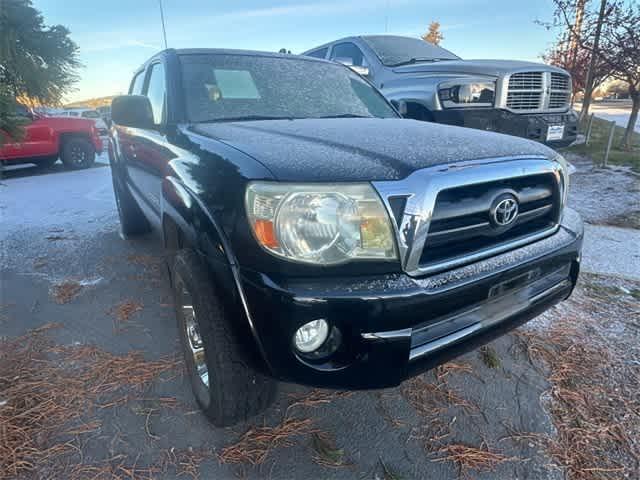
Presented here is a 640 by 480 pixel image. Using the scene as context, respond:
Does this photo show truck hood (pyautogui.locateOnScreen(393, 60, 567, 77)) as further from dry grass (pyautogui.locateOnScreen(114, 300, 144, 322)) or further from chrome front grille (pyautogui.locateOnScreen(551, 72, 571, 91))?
dry grass (pyautogui.locateOnScreen(114, 300, 144, 322))

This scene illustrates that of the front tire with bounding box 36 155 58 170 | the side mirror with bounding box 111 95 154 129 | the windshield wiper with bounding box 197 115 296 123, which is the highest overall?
the side mirror with bounding box 111 95 154 129

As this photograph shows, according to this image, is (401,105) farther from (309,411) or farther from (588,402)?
(309,411)

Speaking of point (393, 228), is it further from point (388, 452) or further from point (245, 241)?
point (388, 452)

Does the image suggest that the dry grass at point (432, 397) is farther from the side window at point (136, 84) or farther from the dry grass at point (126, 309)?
the side window at point (136, 84)

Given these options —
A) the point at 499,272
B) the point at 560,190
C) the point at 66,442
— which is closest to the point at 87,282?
the point at 66,442

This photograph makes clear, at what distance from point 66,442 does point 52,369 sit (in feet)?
2.07

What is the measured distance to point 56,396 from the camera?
2029 mm

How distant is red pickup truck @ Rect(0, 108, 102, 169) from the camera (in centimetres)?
902

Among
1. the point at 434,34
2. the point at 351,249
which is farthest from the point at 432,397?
the point at 434,34

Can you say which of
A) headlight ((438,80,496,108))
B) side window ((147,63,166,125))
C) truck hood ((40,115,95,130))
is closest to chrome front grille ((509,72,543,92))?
headlight ((438,80,496,108))

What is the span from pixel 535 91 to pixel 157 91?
13.4 ft

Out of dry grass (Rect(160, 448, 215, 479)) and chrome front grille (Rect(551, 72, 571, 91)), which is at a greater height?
chrome front grille (Rect(551, 72, 571, 91))

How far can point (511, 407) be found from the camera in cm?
198

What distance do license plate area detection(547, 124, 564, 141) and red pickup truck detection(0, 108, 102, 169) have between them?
9545 millimetres
